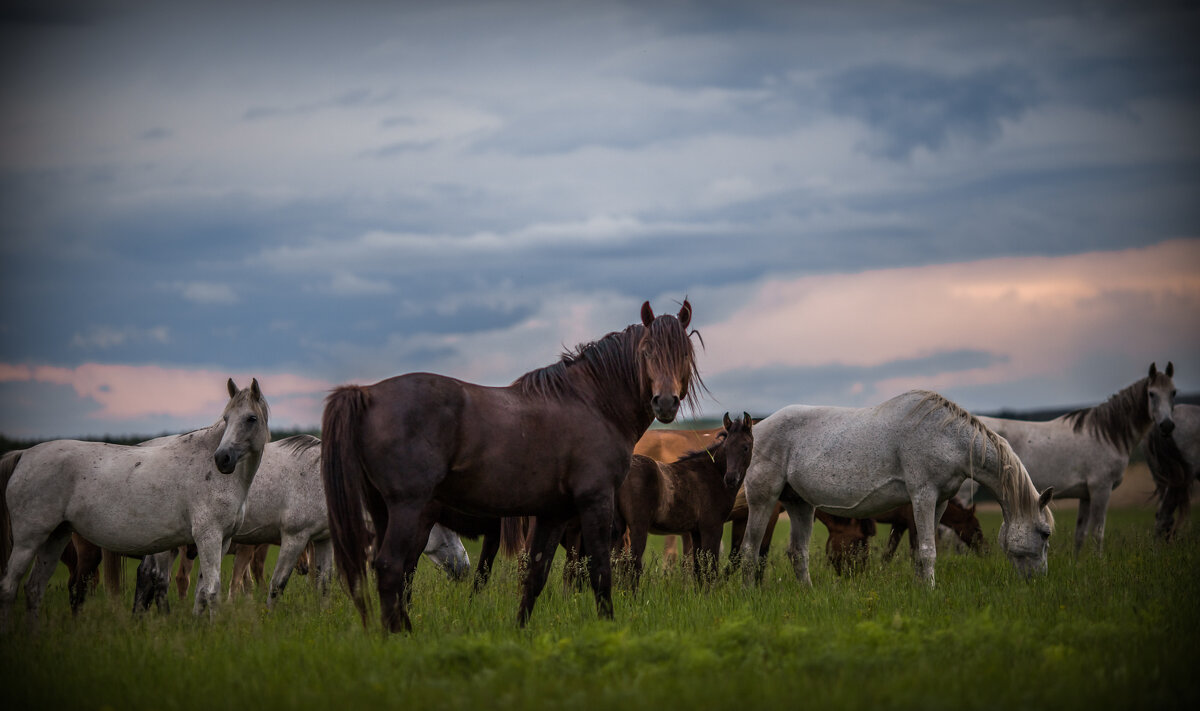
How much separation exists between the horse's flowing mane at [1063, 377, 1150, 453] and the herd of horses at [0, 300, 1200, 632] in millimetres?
119

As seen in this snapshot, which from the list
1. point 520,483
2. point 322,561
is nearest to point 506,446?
point 520,483

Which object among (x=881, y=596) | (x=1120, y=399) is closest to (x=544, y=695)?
(x=881, y=596)

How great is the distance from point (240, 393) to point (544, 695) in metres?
5.26

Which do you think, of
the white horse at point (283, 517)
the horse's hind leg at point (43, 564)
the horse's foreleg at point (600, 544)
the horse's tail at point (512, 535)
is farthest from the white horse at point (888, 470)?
the horse's hind leg at point (43, 564)

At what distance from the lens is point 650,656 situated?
6.03 meters

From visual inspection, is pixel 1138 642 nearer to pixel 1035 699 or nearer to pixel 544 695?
pixel 1035 699

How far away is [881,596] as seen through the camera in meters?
9.34

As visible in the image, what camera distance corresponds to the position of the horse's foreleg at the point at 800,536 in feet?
38.3

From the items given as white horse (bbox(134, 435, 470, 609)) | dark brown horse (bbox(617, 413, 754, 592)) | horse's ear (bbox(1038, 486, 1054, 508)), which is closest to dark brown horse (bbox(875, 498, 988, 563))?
horse's ear (bbox(1038, 486, 1054, 508))

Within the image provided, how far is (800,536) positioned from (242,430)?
7.06 m

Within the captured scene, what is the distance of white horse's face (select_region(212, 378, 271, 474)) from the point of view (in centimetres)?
889

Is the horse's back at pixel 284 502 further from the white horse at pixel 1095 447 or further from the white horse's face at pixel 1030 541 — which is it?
the white horse at pixel 1095 447

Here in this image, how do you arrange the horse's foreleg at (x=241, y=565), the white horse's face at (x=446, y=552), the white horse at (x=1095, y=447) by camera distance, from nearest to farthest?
the horse's foreleg at (x=241, y=565) < the white horse's face at (x=446, y=552) < the white horse at (x=1095, y=447)

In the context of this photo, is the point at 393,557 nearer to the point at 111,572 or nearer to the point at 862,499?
the point at 111,572
